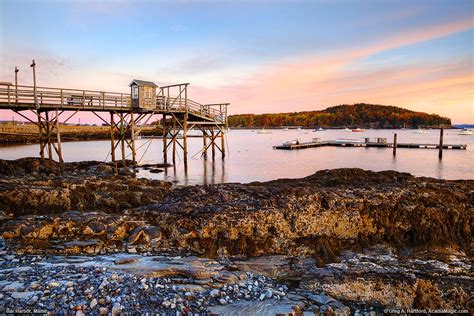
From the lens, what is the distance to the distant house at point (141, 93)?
27.0 meters

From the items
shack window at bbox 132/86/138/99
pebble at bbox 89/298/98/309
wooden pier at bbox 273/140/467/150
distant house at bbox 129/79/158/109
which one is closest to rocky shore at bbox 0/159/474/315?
pebble at bbox 89/298/98/309

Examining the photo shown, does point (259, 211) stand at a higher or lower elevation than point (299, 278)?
higher

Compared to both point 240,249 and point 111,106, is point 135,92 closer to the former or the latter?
point 111,106

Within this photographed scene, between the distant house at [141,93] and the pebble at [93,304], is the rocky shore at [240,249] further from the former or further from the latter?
the distant house at [141,93]

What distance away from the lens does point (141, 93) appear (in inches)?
1069

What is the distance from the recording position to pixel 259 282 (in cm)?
783

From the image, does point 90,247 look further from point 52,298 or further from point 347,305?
point 347,305

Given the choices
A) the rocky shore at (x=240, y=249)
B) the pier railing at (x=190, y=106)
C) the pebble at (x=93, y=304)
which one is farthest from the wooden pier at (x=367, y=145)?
the pebble at (x=93, y=304)

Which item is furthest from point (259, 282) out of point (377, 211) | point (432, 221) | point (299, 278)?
point (432, 221)

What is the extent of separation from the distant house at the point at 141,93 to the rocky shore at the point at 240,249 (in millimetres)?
13034

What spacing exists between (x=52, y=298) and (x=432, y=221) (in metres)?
12.0

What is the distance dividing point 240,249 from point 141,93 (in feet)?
68.6

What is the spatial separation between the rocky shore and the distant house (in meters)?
13.0

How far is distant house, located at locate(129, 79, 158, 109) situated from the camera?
2705cm
